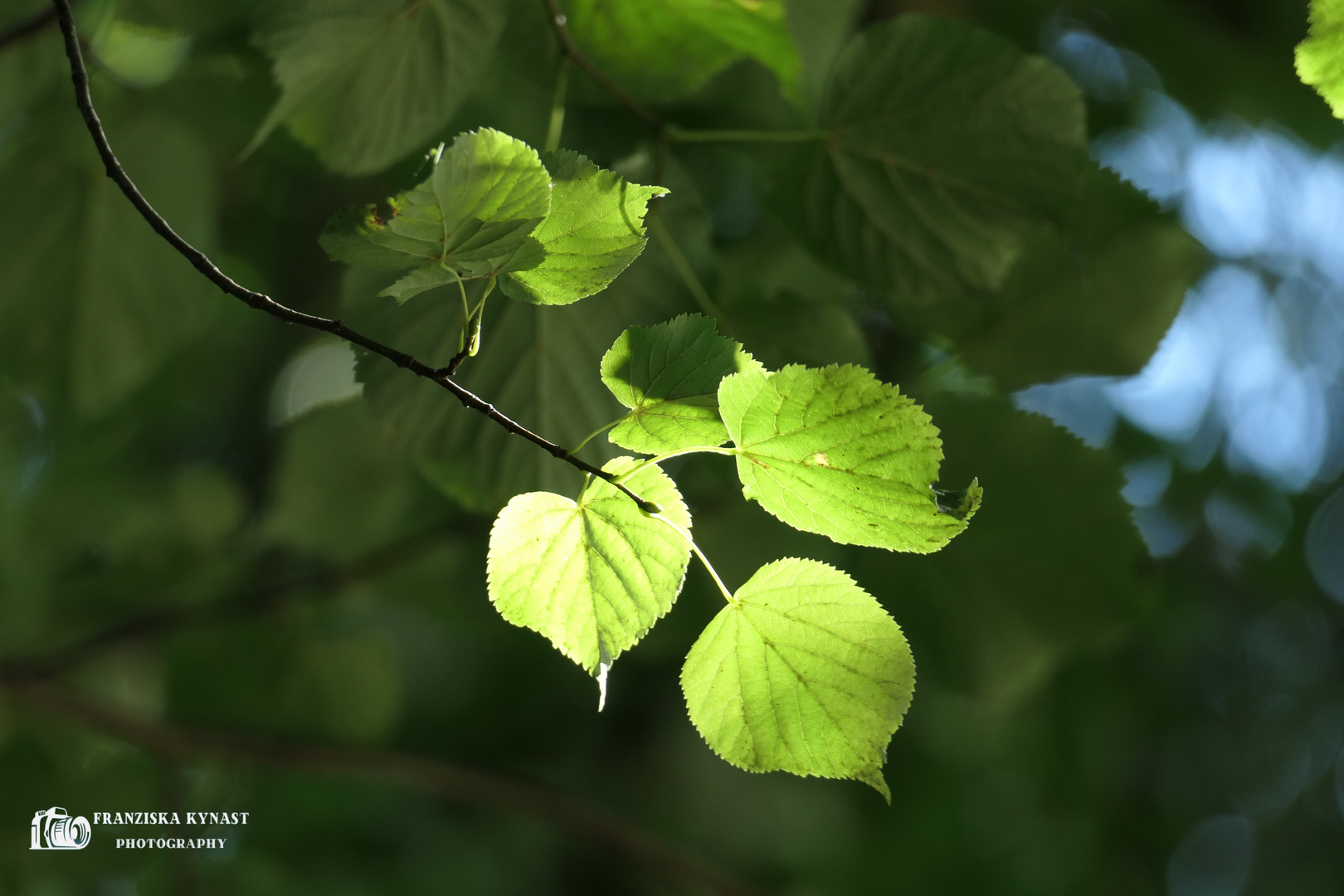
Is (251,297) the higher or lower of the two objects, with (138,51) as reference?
higher

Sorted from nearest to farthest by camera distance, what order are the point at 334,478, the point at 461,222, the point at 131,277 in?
1. the point at 461,222
2. the point at 131,277
3. the point at 334,478

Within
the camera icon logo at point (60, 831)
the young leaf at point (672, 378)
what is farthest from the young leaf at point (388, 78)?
the camera icon logo at point (60, 831)

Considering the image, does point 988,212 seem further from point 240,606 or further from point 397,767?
point 240,606

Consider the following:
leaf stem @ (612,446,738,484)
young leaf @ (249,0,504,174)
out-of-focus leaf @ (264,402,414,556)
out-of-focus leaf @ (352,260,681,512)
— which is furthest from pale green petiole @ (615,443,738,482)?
Result: out-of-focus leaf @ (264,402,414,556)

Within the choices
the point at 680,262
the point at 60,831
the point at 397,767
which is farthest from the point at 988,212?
the point at 60,831

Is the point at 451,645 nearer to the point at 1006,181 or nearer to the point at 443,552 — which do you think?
the point at 443,552

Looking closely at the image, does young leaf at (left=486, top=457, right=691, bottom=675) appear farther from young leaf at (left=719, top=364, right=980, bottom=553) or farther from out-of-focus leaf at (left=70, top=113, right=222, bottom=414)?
out-of-focus leaf at (left=70, top=113, right=222, bottom=414)

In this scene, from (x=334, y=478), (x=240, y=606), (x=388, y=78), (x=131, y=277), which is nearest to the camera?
(x=388, y=78)
